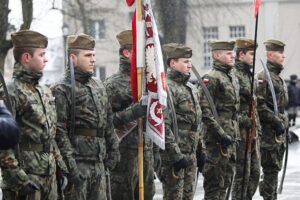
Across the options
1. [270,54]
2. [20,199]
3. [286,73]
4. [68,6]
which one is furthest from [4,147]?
[286,73]

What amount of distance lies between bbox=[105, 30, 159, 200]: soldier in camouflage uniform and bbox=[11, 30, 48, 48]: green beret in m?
1.77

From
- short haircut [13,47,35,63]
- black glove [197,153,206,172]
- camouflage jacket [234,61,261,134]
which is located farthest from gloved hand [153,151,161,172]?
short haircut [13,47,35,63]

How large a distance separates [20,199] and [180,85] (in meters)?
3.31

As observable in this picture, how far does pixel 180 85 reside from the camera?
10.1 metres

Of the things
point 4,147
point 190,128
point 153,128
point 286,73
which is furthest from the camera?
point 286,73

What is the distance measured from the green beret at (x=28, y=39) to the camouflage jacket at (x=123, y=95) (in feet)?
5.55

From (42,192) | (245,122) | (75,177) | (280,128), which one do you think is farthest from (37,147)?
(280,128)

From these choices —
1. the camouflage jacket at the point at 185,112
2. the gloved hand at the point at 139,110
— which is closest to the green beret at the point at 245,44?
the camouflage jacket at the point at 185,112

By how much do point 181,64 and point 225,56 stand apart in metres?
1.23

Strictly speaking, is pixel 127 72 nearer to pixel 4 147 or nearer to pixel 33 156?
pixel 33 156

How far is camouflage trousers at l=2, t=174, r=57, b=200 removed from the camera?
23.6 ft

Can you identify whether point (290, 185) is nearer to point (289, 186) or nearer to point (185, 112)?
point (289, 186)

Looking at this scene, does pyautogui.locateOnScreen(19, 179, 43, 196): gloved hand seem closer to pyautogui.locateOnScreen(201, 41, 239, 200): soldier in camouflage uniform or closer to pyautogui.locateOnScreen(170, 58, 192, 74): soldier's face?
pyautogui.locateOnScreen(170, 58, 192, 74): soldier's face

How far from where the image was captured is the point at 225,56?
11.2 m
